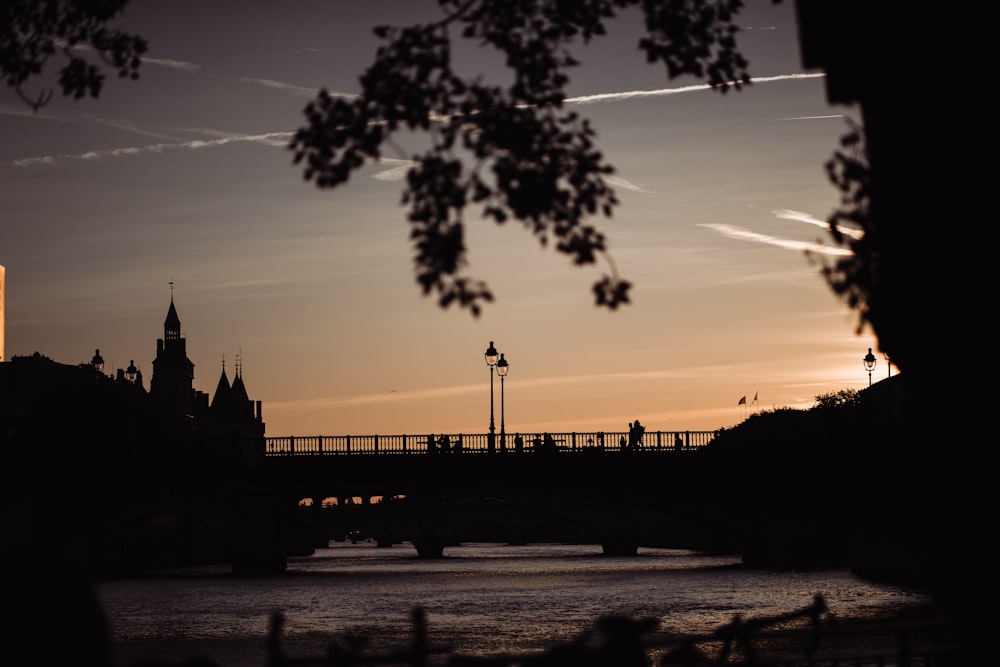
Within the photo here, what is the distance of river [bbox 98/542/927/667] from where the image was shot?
4324cm

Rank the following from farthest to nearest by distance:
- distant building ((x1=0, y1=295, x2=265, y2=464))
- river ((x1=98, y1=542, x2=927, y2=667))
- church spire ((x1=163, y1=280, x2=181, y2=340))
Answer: church spire ((x1=163, y1=280, x2=181, y2=340)) < river ((x1=98, y1=542, x2=927, y2=667)) < distant building ((x1=0, y1=295, x2=265, y2=464))

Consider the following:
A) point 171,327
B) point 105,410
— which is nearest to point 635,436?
point 105,410

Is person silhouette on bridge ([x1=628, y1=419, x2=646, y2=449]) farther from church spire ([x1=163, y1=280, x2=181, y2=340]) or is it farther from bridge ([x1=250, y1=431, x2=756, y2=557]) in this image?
church spire ([x1=163, y1=280, x2=181, y2=340])

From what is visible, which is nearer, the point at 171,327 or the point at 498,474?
the point at 498,474

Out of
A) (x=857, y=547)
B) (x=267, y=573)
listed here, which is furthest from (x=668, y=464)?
(x=267, y=573)

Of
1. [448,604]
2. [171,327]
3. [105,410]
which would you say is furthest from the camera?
[171,327]

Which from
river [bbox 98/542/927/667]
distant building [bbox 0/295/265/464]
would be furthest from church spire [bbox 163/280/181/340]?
river [bbox 98/542/927/667]

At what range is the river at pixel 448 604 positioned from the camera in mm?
43244

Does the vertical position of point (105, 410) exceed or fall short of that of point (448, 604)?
it exceeds it

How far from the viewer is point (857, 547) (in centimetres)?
6588

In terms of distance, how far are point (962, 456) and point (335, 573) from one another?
80.6 meters

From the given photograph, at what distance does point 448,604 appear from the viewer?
5875 cm

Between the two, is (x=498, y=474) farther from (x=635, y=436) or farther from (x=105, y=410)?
(x=105, y=410)

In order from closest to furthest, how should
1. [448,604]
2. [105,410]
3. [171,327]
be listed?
[105,410]
[448,604]
[171,327]
